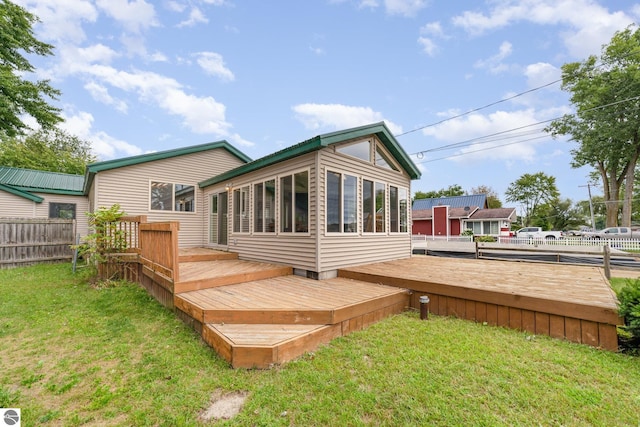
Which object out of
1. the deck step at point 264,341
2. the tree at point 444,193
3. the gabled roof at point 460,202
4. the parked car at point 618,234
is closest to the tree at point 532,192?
the tree at point 444,193

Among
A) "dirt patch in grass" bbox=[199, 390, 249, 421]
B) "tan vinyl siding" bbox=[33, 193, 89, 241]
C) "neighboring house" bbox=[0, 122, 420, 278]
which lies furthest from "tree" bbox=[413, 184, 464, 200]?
"dirt patch in grass" bbox=[199, 390, 249, 421]

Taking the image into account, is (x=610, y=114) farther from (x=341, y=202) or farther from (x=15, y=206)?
(x=15, y=206)

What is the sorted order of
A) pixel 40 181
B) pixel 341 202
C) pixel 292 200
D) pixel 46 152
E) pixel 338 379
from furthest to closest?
pixel 46 152, pixel 40 181, pixel 292 200, pixel 341 202, pixel 338 379

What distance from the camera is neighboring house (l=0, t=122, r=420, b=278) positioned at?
5.71 metres

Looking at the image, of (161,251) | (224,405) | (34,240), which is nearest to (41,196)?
(34,240)

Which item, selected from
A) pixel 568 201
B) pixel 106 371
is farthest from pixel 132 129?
pixel 568 201

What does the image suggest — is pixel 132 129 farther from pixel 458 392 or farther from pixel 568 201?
pixel 568 201

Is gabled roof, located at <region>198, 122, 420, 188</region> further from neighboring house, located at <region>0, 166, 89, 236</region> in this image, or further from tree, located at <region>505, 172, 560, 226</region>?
tree, located at <region>505, 172, 560, 226</region>

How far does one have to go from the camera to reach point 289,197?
619cm

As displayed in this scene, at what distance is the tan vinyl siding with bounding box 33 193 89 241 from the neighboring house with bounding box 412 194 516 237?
22769 mm

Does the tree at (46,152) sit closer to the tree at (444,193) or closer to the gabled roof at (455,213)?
the gabled roof at (455,213)

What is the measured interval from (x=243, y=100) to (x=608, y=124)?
26305 millimetres

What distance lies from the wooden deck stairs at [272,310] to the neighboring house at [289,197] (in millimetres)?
1155

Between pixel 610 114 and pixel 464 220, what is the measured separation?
488 inches
